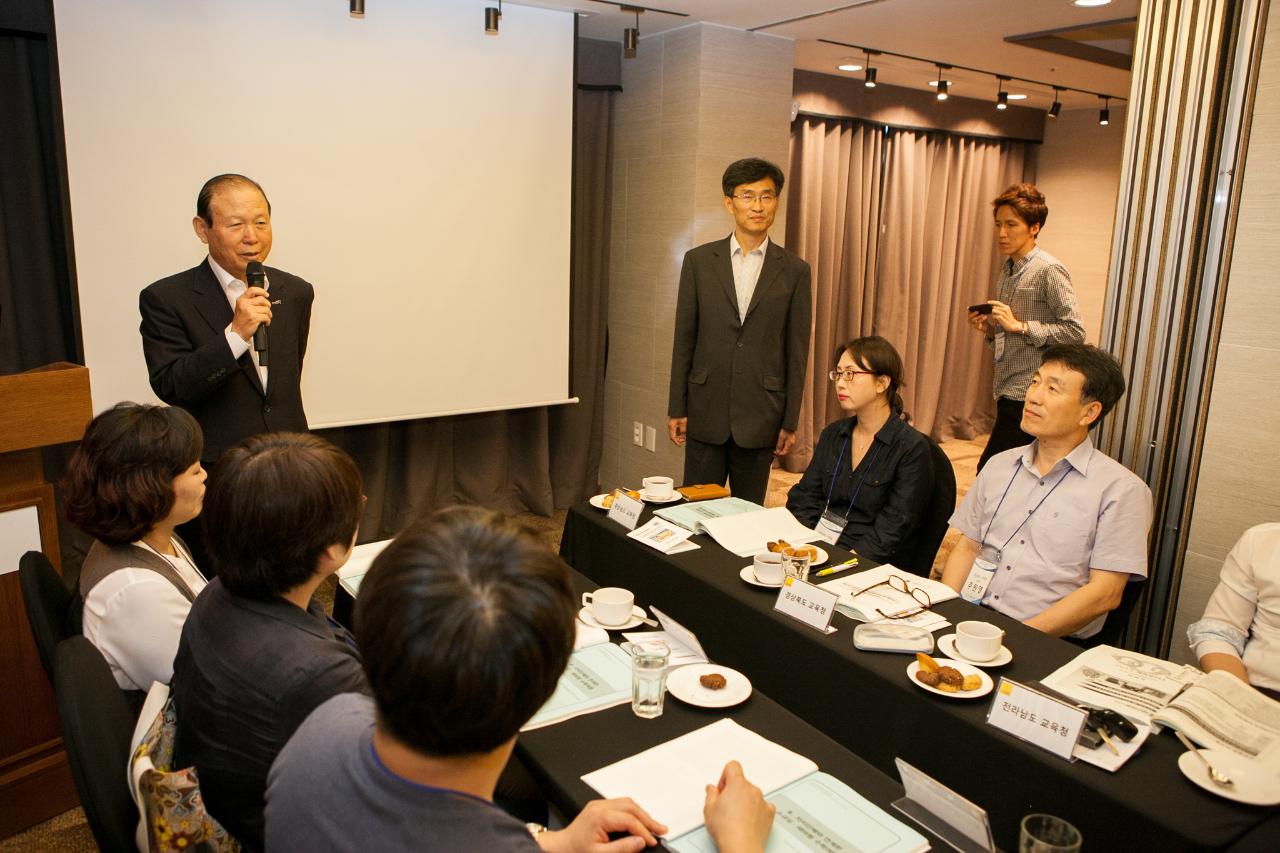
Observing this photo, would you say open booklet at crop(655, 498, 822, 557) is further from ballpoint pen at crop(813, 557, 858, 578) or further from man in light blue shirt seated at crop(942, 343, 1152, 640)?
man in light blue shirt seated at crop(942, 343, 1152, 640)

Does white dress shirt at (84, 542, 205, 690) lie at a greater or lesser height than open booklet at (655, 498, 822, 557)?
greater

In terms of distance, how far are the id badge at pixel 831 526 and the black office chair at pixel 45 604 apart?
5.95 feet

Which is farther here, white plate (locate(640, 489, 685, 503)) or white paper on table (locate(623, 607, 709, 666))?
white plate (locate(640, 489, 685, 503))

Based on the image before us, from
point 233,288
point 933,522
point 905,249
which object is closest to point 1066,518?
point 933,522

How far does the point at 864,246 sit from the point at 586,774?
16.6ft

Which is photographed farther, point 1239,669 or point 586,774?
point 1239,669

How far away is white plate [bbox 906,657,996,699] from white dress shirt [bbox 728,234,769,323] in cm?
197

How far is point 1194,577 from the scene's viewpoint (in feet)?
8.25

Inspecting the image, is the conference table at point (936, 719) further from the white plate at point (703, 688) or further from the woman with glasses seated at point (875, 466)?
the woman with glasses seated at point (875, 466)

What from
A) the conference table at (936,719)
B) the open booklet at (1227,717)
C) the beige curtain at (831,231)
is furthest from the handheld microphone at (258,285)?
the beige curtain at (831,231)

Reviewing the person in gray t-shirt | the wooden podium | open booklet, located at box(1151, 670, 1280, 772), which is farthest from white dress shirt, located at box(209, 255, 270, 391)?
open booklet, located at box(1151, 670, 1280, 772)

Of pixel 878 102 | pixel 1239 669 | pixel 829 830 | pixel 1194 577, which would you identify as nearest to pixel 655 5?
pixel 878 102

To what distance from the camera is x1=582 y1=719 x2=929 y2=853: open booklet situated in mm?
1153

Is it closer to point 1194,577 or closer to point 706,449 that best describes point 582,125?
point 706,449
